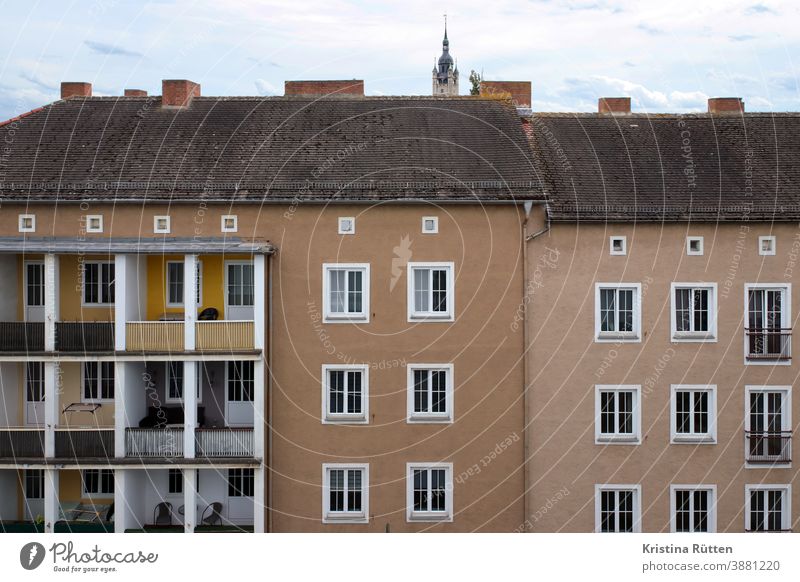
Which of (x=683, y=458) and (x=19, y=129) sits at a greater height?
(x=19, y=129)

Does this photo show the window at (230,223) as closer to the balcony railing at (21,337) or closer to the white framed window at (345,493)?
→ the balcony railing at (21,337)

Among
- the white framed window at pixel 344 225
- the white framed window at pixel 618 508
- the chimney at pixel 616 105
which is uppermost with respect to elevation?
the chimney at pixel 616 105

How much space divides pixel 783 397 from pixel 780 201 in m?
4.91

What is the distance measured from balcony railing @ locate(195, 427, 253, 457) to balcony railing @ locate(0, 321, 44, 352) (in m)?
4.54

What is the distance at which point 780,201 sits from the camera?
25.8 meters

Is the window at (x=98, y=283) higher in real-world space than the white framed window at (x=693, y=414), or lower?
higher

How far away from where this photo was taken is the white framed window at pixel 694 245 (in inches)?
1000

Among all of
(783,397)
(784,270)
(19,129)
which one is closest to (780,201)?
(784,270)

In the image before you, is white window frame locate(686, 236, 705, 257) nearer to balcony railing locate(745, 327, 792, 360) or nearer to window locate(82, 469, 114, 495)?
balcony railing locate(745, 327, 792, 360)

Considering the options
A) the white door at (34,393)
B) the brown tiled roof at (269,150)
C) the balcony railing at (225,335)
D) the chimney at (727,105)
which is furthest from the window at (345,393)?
the chimney at (727,105)

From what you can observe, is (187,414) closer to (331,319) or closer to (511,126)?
(331,319)

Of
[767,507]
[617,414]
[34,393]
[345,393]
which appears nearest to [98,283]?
[34,393]

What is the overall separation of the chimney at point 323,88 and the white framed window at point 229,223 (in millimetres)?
5375

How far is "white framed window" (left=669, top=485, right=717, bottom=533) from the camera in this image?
2523cm
